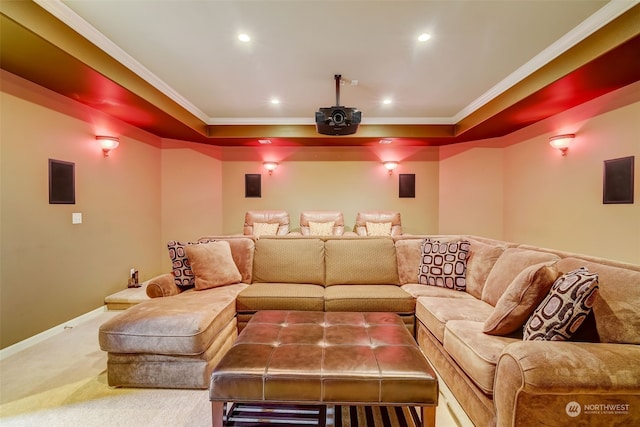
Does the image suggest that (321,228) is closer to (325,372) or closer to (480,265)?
(480,265)

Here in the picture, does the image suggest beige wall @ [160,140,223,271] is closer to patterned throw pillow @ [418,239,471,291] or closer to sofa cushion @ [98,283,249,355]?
sofa cushion @ [98,283,249,355]

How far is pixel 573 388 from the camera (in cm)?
113

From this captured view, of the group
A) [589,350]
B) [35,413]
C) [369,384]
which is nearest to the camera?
[589,350]

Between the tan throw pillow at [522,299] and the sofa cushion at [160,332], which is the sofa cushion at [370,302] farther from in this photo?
the sofa cushion at [160,332]

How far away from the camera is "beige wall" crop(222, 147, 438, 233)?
19.2ft

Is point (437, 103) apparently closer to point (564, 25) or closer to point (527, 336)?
point (564, 25)

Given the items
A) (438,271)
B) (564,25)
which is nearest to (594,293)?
(438,271)

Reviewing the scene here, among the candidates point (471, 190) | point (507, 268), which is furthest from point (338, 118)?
point (471, 190)

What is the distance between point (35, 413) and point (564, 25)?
4.73 m

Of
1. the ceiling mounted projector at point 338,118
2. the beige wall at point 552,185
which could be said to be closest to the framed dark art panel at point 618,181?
the beige wall at point 552,185

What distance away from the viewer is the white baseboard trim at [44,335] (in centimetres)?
242

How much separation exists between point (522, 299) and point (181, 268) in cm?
256

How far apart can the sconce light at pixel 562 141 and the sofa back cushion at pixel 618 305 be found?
109 inches

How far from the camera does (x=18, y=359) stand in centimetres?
234
